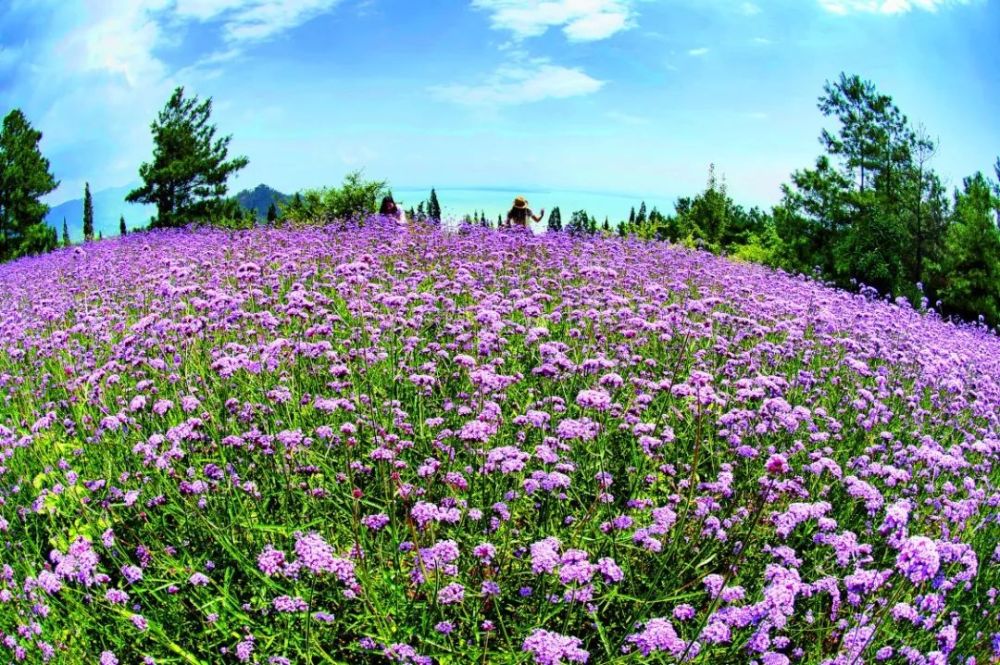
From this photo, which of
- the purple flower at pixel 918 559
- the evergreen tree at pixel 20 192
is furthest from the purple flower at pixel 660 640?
the evergreen tree at pixel 20 192

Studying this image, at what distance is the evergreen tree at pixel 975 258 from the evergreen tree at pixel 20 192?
113 feet

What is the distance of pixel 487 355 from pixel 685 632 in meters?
2.39

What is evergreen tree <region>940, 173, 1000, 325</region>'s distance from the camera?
59.5 feet

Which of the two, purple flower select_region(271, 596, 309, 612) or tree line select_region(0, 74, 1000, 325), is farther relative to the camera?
tree line select_region(0, 74, 1000, 325)

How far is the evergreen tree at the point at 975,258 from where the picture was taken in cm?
1812

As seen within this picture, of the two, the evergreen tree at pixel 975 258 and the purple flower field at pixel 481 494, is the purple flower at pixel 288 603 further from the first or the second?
A: the evergreen tree at pixel 975 258

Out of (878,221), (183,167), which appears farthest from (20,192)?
(878,221)

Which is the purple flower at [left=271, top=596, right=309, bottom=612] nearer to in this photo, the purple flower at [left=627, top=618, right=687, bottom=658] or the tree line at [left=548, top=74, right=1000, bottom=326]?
the purple flower at [left=627, top=618, right=687, bottom=658]

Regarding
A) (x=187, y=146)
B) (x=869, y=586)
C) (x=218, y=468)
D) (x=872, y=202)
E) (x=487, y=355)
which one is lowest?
(x=869, y=586)

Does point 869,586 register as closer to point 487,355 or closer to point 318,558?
point 318,558

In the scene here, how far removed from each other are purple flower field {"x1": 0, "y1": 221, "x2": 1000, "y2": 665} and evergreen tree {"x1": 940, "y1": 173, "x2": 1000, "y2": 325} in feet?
45.1

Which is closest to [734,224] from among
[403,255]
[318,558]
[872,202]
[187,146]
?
[872,202]

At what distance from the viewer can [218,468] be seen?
374 cm

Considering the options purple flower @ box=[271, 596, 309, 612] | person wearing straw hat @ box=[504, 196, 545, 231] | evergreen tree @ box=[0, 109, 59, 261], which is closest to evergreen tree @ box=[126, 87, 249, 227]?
evergreen tree @ box=[0, 109, 59, 261]
